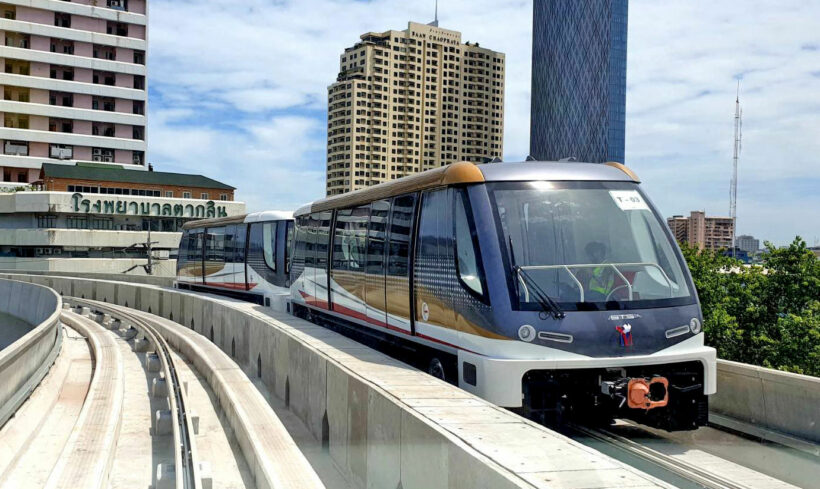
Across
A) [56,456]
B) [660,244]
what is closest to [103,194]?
[56,456]

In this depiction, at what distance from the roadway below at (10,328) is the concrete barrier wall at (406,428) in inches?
923

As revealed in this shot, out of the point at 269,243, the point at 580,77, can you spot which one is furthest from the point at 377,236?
the point at 580,77

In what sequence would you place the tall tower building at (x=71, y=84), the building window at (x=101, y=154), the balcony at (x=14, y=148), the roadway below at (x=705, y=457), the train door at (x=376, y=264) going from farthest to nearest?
1. the building window at (x=101, y=154)
2. the tall tower building at (x=71, y=84)
3. the balcony at (x=14, y=148)
4. the train door at (x=376, y=264)
5. the roadway below at (x=705, y=457)

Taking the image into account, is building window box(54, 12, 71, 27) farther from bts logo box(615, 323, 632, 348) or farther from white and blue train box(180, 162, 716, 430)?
bts logo box(615, 323, 632, 348)

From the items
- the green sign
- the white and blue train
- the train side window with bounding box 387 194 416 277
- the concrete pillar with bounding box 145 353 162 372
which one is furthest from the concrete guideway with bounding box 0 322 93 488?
A: the green sign

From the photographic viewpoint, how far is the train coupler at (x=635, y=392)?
7.89m

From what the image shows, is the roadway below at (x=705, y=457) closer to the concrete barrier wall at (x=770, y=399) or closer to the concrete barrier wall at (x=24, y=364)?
the concrete barrier wall at (x=770, y=399)

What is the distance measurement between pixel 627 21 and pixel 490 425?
19723 cm

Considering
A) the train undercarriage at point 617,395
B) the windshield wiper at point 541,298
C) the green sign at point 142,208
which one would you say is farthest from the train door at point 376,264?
Result: the green sign at point 142,208

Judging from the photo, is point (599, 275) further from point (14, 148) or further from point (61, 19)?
point (61, 19)

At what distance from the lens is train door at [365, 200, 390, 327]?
11586 millimetres

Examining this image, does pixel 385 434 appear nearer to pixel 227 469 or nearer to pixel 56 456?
pixel 227 469

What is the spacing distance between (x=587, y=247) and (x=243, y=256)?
19.2 metres

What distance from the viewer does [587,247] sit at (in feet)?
28.6
